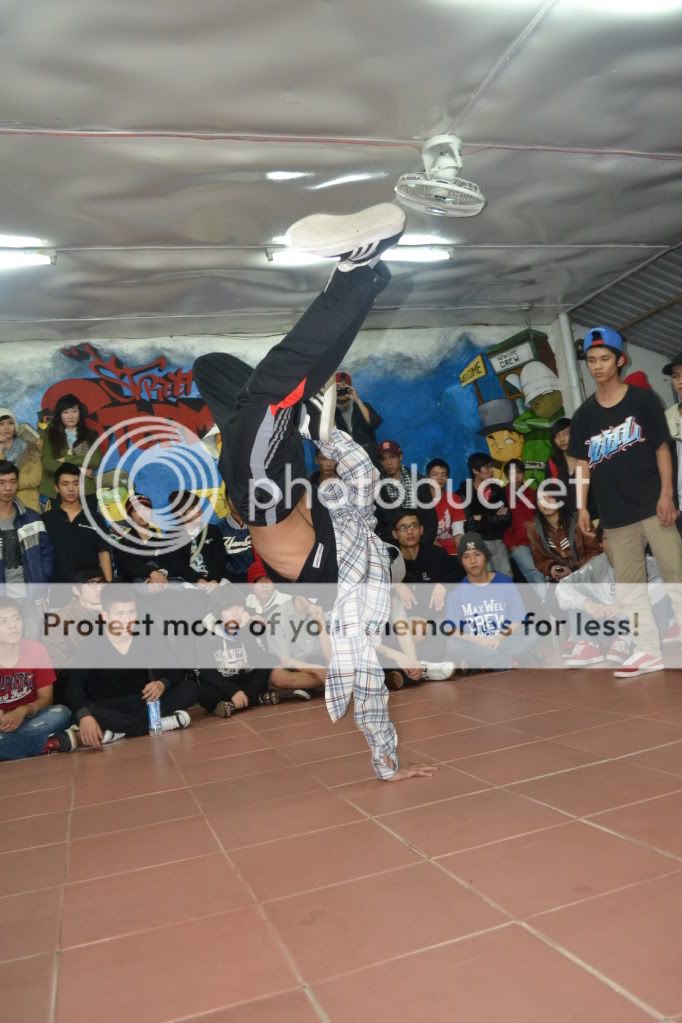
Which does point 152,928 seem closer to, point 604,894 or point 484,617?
point 604,894

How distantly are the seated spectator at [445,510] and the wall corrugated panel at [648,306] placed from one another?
87.0 inches

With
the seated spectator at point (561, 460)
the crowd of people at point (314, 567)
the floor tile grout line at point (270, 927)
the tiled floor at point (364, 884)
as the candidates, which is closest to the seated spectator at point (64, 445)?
the crowd of people at point (314, 567)

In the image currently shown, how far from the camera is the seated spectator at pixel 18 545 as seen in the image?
5.16m

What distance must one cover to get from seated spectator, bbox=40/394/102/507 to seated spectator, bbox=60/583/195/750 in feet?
6.71

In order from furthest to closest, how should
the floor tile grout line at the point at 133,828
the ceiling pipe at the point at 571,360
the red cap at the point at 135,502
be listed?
the ceiling pipe at the point at 571,360, the red cap at the point at 135,502, the floor tile grout line at the point at 133,828

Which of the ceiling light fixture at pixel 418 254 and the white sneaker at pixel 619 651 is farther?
the ceiling light fixture at pixel 418 254

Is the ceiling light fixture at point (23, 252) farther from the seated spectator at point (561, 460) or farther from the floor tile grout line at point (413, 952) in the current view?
the floor tile grout line at point (413, 952)

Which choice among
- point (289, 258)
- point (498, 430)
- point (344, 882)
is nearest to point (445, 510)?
point (498, 430)

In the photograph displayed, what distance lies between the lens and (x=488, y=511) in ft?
22.2

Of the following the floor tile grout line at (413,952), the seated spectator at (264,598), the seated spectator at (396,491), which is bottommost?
the floor tile grout line at (413,952)

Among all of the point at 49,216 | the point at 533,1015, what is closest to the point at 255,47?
Answer: the point at 49,216

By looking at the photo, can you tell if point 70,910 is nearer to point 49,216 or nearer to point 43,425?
point 49,216

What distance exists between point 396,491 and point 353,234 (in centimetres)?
490

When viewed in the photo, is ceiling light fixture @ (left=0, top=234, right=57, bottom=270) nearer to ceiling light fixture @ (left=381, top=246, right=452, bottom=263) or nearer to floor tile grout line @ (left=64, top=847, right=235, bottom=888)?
ceiling light fixture @ (left=381, top=246, right=452, bottom=263)
